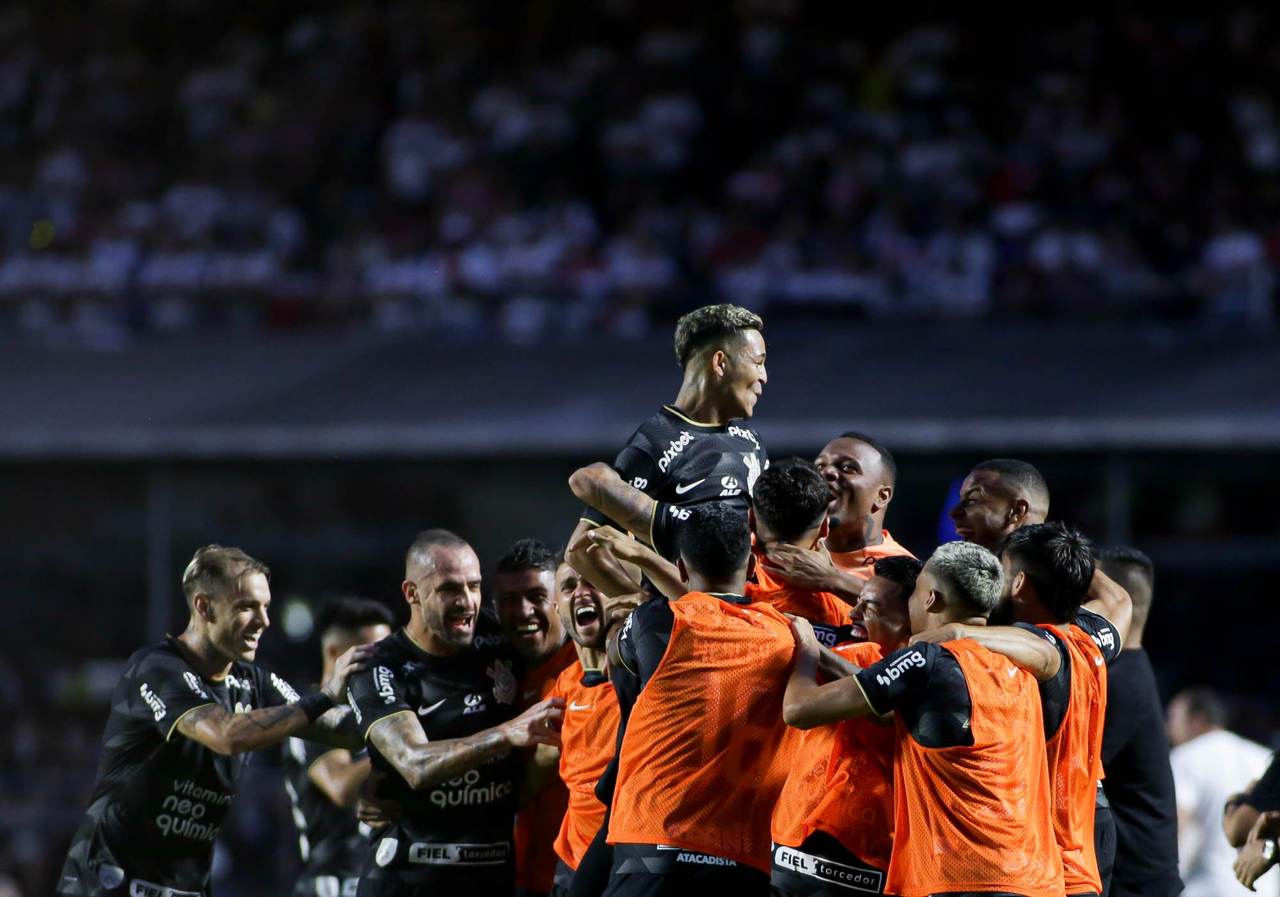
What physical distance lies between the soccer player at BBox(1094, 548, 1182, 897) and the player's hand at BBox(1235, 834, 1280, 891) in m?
0.44

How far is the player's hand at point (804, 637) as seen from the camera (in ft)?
17.7

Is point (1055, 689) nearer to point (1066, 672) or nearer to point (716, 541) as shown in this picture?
point (1066, 672)

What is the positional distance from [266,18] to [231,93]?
6.05 ft

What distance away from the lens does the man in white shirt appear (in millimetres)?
8766

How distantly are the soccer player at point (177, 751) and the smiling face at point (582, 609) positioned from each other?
773 millimetres

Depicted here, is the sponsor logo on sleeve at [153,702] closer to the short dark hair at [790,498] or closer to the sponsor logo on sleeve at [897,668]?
the short dark hair at [790,498]

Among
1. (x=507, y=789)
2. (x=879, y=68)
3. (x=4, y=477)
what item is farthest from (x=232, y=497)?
(x=507, y=789)

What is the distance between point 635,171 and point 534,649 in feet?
39.3

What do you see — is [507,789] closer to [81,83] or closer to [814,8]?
[814,8]

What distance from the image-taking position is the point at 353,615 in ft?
25.5

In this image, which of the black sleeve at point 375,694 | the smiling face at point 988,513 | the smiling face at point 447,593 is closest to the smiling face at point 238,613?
the black sleeve at point 375,694

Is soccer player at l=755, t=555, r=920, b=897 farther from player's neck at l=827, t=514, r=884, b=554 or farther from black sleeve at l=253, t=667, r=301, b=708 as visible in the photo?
black sleeve at l=253, t=667, r=301, b=708

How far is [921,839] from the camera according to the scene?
5.19 metres

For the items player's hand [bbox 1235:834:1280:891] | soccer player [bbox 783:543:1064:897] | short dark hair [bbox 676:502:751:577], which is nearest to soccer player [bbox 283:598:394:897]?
short dark hair [bbox 676:502:751:577]
